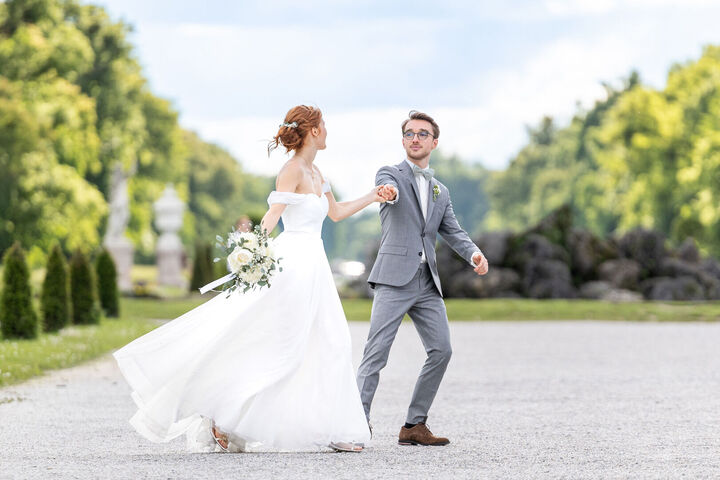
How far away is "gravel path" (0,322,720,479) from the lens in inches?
258

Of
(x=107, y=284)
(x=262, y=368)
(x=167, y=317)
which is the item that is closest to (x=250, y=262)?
(x=262, y=368)

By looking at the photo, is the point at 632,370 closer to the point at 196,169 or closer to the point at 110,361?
the point at 110,361

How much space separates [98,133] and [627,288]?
2343 cm

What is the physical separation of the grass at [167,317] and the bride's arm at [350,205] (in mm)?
6041

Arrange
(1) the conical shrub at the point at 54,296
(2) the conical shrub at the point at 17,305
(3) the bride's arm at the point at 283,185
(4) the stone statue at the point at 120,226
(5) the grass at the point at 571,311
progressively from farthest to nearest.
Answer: (4) the stone statue at the point at 120,226 < (5) the grass at the point at 571,311 < (1) the conical shrub at the point at 54,296 < (2) the conical shrub at the point at 17,305 < (3) the bride's arm at the point at 283,185

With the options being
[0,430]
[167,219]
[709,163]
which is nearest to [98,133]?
[167,219]

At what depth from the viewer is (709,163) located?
4588 cm

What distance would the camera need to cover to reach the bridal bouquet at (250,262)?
7234 millimetres

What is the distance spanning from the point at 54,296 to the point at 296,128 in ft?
44.6

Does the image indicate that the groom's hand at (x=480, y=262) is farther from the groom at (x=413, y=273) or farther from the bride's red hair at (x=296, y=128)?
the bride's red hair at (x=296, y=128)

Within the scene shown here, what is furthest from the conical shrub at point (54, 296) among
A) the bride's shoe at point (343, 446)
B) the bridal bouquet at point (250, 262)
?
the bride's shoe at point (343, 446)

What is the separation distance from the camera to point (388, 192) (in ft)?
23.6

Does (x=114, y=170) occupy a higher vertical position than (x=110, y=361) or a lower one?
higher

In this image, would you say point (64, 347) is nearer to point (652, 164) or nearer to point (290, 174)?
point (290, 174)
